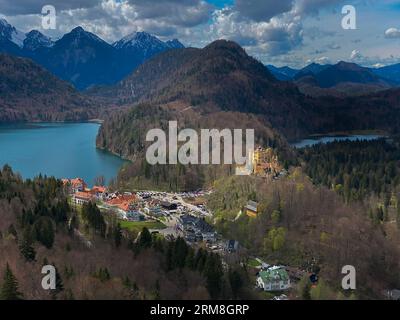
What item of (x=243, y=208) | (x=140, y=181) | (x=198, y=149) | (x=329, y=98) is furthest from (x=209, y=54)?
(x=243, y=208)

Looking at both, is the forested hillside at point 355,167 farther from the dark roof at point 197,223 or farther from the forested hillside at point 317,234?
the dark roof at point 197,223

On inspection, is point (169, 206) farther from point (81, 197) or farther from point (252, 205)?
point (252, 205)

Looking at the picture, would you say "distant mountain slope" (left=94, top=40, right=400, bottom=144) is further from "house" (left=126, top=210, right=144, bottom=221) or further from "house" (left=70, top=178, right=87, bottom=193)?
"house" (left=126, top=210, right=144, bottom=221)

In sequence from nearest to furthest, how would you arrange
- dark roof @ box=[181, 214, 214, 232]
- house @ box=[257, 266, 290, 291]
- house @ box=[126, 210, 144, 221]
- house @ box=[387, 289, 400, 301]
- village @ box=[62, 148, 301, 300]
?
1. house @ box=[257, 266, 290, 291]
2. house @ box=[387, 289, 400, 301]
3. village @ box=[62, 148, 301, 300]
4. dark roof @ box=[181, 214, 214, 232]
5. house @ box=[126, 210, 144, 221]

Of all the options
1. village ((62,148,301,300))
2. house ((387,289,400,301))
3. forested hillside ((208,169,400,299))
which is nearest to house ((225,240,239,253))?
village ((62,148,301,300))

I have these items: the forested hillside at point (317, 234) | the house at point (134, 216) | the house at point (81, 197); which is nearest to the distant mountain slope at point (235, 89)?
the house at point (81, 197)

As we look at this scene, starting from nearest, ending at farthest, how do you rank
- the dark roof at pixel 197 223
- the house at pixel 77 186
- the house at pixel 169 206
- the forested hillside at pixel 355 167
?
the dark roof at pixel 197 223
the house at pixel 169 206
the house at pixel 77 186
the forested hillside at pixel 355 167

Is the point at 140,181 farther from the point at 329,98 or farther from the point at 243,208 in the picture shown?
the point at 329,98

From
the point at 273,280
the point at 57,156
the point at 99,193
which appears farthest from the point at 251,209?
the point at 57,156
